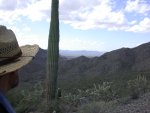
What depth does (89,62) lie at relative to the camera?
6341cm

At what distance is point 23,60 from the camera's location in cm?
226

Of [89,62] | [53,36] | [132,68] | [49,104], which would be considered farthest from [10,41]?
[89,62]

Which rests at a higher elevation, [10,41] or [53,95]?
[10,41]

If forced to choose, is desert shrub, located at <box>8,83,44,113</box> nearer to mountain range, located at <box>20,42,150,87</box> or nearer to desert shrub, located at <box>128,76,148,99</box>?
desert shrub, located at <box>128,76,148,99</box>

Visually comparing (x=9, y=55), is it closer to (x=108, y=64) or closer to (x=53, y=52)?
(x=53, y=52)

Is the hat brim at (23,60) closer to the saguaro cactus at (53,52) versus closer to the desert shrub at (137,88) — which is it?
the saguaro cactus at (53,52)

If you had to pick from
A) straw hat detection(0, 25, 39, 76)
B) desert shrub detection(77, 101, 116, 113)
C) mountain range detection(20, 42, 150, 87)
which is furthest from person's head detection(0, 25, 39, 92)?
mountain range detection(20, 42, 150, 87)

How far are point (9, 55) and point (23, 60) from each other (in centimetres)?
11

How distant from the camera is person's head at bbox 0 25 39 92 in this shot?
2.13m

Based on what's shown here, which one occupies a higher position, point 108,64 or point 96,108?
point 96,108

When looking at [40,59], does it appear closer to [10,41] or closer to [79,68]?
[79,68]

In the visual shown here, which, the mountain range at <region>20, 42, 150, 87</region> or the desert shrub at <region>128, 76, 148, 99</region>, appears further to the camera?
the mountain range at <region>20, 42, 150, 87</region>

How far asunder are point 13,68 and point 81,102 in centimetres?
1444

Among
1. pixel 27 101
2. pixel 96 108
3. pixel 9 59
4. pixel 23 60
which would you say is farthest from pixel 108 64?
pixel 9 59
